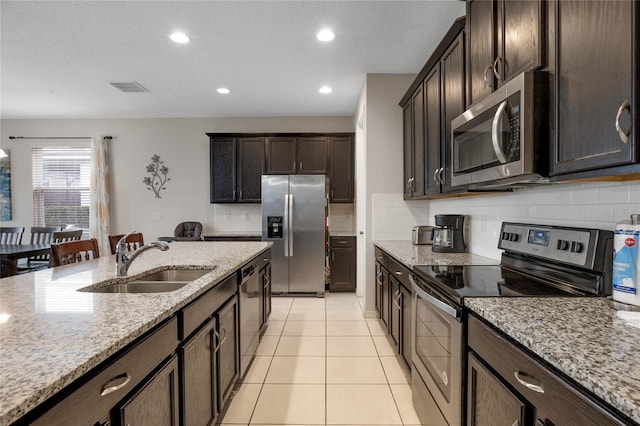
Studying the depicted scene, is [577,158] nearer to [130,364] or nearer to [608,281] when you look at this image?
[608,281]

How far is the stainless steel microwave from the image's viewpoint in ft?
3.97

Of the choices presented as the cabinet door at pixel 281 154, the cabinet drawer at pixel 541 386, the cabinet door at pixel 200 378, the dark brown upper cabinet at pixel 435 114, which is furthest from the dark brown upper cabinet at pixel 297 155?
the cabinet drawer at pixel 541 386

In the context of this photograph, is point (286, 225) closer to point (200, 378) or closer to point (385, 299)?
point (385, 299)

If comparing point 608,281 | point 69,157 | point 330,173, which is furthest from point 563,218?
point 69,157

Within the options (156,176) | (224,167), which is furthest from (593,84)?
(156,176)

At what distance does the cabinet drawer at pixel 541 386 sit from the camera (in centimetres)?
66

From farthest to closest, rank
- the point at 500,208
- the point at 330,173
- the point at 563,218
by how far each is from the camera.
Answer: the point at 330,173
the point at 500,208
the point at 563,218

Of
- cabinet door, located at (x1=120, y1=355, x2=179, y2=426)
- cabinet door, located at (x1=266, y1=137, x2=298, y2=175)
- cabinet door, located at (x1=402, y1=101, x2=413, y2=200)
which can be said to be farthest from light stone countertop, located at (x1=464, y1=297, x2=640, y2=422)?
cabinet door, located at (x1=266, y1=137, x2=298, y2=175)

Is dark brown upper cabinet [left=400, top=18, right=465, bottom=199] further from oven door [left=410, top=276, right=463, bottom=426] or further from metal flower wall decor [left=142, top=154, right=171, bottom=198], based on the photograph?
metal flower wall decor [left=142, top=154, right=171, bottom=198]

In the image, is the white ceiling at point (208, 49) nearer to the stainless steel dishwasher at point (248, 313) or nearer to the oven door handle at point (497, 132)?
the oven door handle at point (497, 132)

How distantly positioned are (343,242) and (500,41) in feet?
11.1

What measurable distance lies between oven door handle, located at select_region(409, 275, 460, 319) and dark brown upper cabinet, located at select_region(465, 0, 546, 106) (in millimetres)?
986

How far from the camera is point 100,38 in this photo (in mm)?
2873

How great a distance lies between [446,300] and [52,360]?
1321 mm
